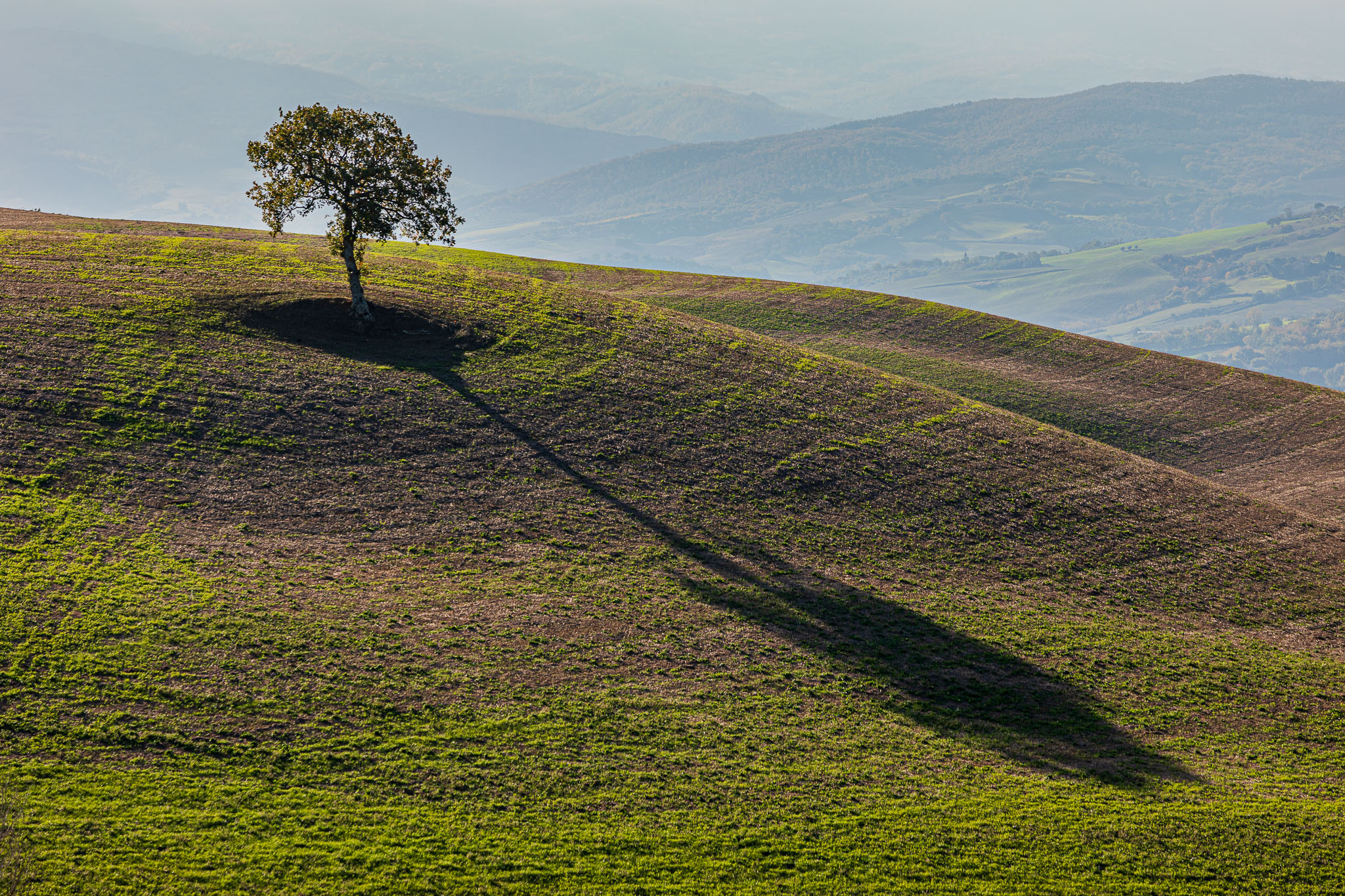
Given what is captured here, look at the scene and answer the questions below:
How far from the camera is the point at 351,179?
1629 inches

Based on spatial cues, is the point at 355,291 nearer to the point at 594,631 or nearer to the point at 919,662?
the point at 594,631

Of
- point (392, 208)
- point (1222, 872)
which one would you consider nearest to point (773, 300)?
point (392, 208)

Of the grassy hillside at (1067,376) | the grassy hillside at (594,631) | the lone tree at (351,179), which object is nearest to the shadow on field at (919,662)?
the grassy hillside at (594,631)

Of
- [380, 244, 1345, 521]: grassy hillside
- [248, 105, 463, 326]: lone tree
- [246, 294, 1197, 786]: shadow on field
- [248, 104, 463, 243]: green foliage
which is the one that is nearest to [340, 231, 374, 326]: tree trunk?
[248, 105, 463, 326]: lone tree

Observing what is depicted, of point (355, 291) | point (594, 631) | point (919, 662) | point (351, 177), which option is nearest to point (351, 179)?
point (351, 177)

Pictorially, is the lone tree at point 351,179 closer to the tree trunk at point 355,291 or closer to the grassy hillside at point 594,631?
the tree trunk at point 355,291

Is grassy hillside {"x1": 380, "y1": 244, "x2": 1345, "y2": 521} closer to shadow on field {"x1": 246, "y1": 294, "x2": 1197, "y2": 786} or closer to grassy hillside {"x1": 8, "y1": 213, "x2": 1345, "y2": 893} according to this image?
grassy hillside {"x1": 8, "y1": 213, "x2": 1345, "y2": 893}

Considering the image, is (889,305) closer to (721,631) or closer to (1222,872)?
(721,631)

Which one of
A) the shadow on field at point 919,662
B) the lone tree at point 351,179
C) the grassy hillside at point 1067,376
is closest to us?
the shadow on field at point 919,662

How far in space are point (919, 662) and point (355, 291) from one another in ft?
120

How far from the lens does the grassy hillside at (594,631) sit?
56.7 ft

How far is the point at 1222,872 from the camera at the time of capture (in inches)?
722

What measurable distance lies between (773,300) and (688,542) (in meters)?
54.2

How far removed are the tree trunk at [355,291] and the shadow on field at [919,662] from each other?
18.3m
